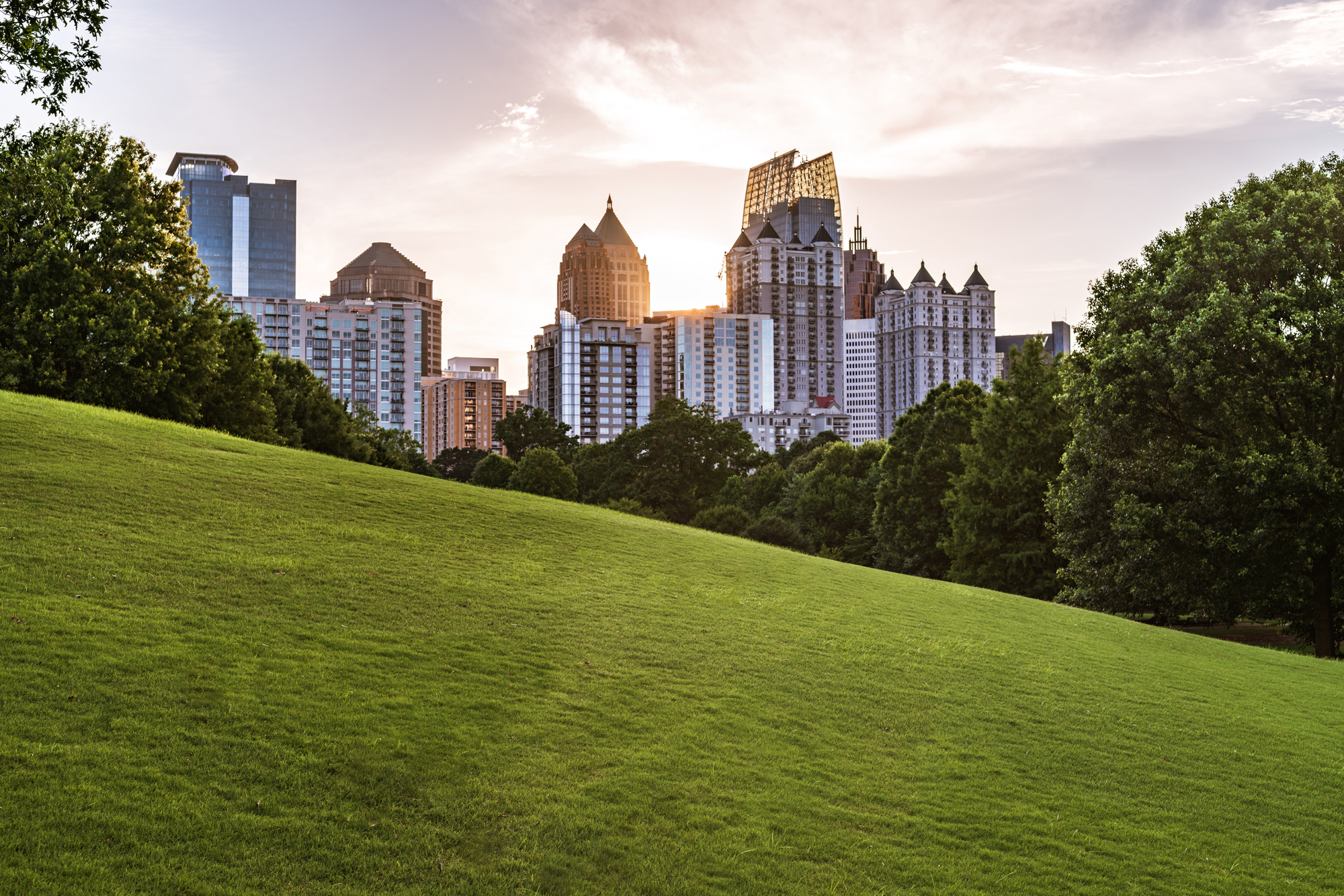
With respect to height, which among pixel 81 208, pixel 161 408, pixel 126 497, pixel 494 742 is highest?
pixel 81 208

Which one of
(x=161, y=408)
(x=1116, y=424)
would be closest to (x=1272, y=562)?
(x=1116, y=424)

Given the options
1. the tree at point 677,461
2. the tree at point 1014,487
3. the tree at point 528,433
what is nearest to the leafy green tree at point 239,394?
the tree at point 1014,487

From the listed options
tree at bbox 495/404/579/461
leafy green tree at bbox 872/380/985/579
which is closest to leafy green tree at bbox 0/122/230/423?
leafy green tree at bbox 872/380/985/579

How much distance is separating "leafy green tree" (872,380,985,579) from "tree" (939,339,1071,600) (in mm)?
4983

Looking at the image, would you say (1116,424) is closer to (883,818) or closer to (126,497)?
(883,818)

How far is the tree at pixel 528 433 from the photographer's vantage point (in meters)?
124

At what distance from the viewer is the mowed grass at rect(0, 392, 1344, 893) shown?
7922 millimetres

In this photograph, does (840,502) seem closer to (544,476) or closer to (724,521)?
(724,521)

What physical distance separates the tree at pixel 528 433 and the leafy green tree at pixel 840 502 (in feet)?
160

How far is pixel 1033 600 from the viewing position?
A: 2783 cm

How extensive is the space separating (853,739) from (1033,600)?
59.3ft

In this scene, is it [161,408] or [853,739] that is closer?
[853,739]

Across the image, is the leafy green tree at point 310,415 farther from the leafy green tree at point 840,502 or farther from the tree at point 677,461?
the tree at point 677,461

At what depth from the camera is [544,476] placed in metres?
83.5
